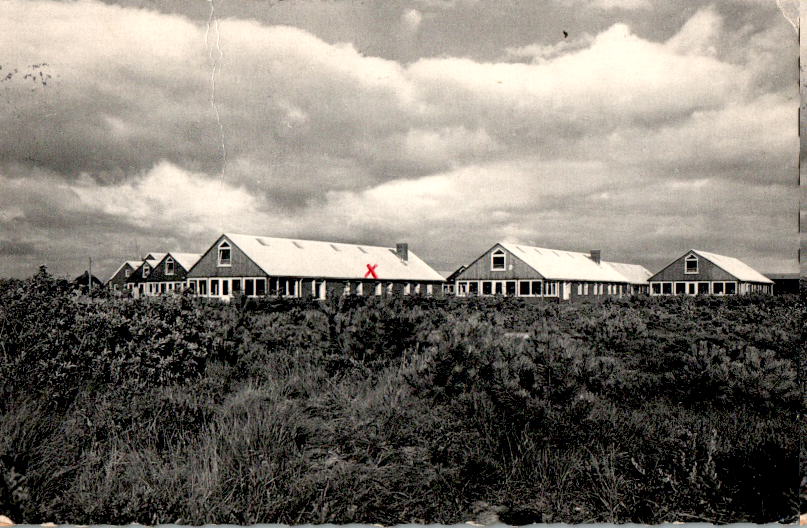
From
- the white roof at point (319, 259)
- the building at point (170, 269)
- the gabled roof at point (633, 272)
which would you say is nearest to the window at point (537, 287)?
the white roof at point (319, 259)

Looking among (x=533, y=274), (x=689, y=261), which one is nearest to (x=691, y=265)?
(x=689, y=261)

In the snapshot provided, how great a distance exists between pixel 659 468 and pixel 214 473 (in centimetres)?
338

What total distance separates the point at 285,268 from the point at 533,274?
1844 cm

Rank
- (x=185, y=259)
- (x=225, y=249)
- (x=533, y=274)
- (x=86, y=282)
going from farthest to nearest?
(x=533, y=274) → (x=185, y=259) → (x=225, y=249) → (x=86, y=282)

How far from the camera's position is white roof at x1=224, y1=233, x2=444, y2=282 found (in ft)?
113

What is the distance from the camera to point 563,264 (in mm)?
44375

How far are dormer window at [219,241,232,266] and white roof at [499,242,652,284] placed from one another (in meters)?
20.5

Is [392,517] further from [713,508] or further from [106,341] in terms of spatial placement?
[106,341]

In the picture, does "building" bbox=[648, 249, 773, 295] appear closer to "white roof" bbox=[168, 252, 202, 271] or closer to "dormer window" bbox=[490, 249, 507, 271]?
"dormer window" bbox=[490, 249, 507, 271]

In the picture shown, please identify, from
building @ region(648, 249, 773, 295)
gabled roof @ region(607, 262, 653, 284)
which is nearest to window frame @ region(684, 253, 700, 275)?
building @ region(648, 249, 773, 295)

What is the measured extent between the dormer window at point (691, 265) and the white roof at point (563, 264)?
627cm

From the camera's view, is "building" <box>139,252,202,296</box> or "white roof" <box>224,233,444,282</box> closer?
"white roof" <box>224,233,444,282</box>

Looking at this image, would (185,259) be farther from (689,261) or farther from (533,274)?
(689,261)

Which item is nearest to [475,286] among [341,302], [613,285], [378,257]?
[378,257]
